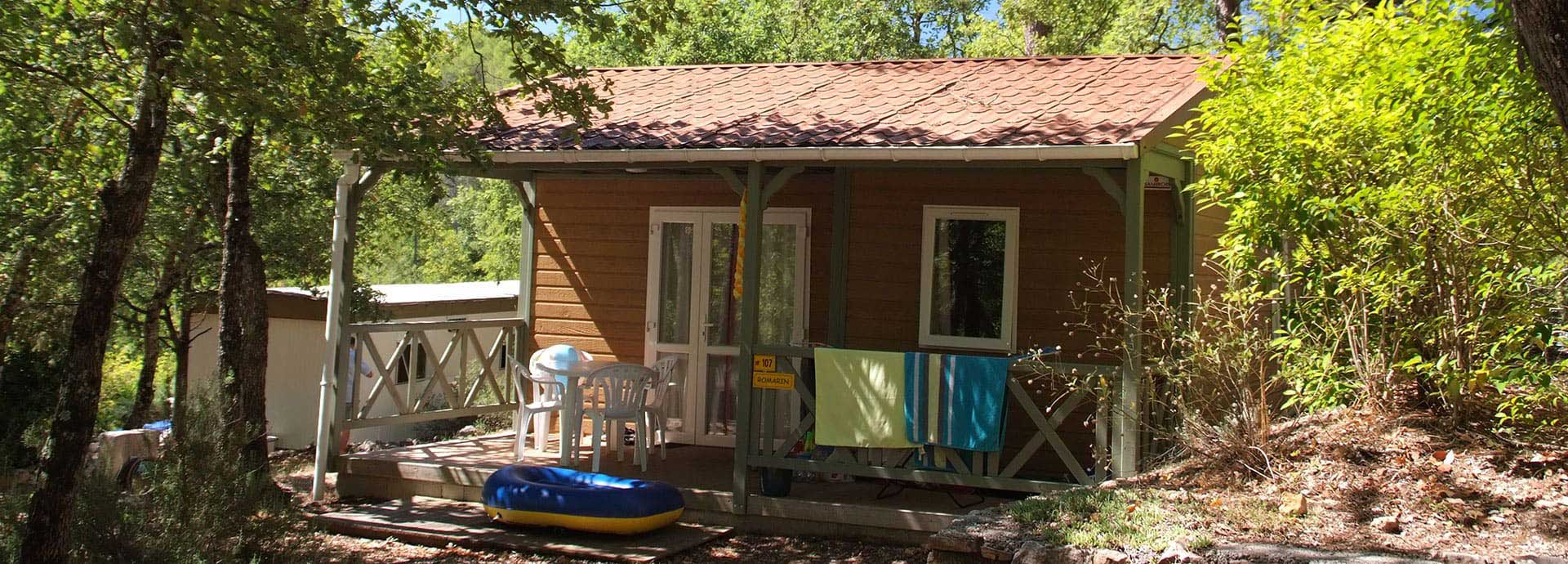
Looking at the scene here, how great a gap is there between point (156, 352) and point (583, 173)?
739cm

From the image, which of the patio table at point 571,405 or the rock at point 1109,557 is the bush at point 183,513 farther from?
the rock at point 1109,557

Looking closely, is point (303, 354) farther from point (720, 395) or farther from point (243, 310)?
point (720, 395)

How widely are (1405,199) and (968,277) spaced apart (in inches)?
135

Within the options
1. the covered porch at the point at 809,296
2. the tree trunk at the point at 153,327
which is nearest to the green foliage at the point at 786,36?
the tree trunk at the point at 153,327

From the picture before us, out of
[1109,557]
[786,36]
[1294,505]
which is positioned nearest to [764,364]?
[1109,557]

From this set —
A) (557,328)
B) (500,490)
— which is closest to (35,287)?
(557,328)

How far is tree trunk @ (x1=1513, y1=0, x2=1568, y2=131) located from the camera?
3.76 meters

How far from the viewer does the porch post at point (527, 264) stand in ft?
33.7

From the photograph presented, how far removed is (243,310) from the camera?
9.48 m

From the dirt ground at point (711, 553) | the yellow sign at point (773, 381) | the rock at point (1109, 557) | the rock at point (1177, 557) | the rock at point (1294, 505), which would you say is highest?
the yellow sign at point (773, 381)

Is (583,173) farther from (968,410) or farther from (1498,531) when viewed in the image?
(1498,531)

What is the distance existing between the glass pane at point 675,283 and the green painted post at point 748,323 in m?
2.09

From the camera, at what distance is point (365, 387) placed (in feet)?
50.5

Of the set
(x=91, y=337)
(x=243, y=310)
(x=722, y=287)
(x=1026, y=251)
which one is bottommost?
(x=91, y=337)
